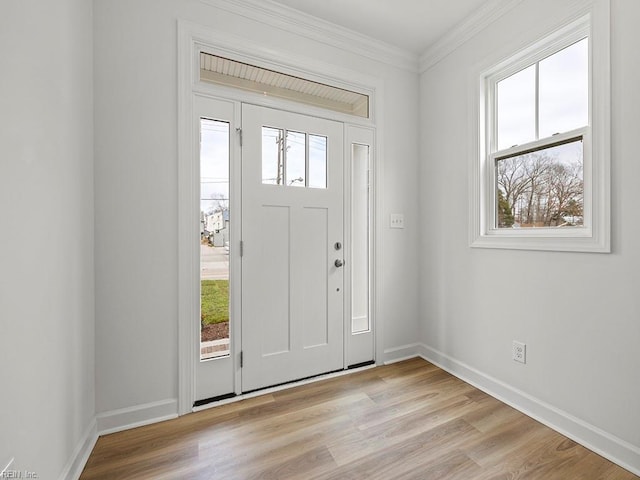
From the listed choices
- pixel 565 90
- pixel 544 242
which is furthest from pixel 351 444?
pixel 565 90

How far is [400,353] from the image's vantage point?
2672 millimetres

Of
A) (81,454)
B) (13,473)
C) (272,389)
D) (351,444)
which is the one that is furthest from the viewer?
(272,389)

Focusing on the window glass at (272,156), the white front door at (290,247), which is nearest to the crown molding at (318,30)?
the white front door at (290,247)

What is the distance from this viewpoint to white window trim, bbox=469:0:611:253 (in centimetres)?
152

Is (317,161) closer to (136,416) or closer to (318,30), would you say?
(318,30)

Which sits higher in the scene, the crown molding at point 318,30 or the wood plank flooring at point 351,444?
the crown molding at point 318,30

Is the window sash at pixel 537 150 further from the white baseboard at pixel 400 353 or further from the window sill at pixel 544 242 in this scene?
the white baseboard at pixel 400 353

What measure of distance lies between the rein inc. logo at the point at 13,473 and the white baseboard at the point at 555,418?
8.04 ft

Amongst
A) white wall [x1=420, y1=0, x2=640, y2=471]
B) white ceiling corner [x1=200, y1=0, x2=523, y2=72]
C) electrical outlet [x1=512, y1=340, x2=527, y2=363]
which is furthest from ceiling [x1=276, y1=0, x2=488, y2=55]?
electrical outlet [x1=512, y1=340, x2=527, y2=363]

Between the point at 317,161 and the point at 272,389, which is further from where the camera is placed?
the point at 317,161

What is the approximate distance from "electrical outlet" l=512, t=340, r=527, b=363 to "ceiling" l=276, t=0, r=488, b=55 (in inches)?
92.3

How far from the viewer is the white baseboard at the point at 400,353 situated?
103 inches

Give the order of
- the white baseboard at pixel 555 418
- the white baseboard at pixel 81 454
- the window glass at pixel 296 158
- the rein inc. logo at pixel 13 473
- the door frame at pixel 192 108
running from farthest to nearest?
the window glass at pixel 296 158 < the door frame at pixel 192 108 < the white baseboard at pixel 555 418 < the white baseboard at pixel 81 454 < the rein inc. logo at pixel 13 473

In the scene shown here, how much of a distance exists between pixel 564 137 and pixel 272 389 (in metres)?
2.46
